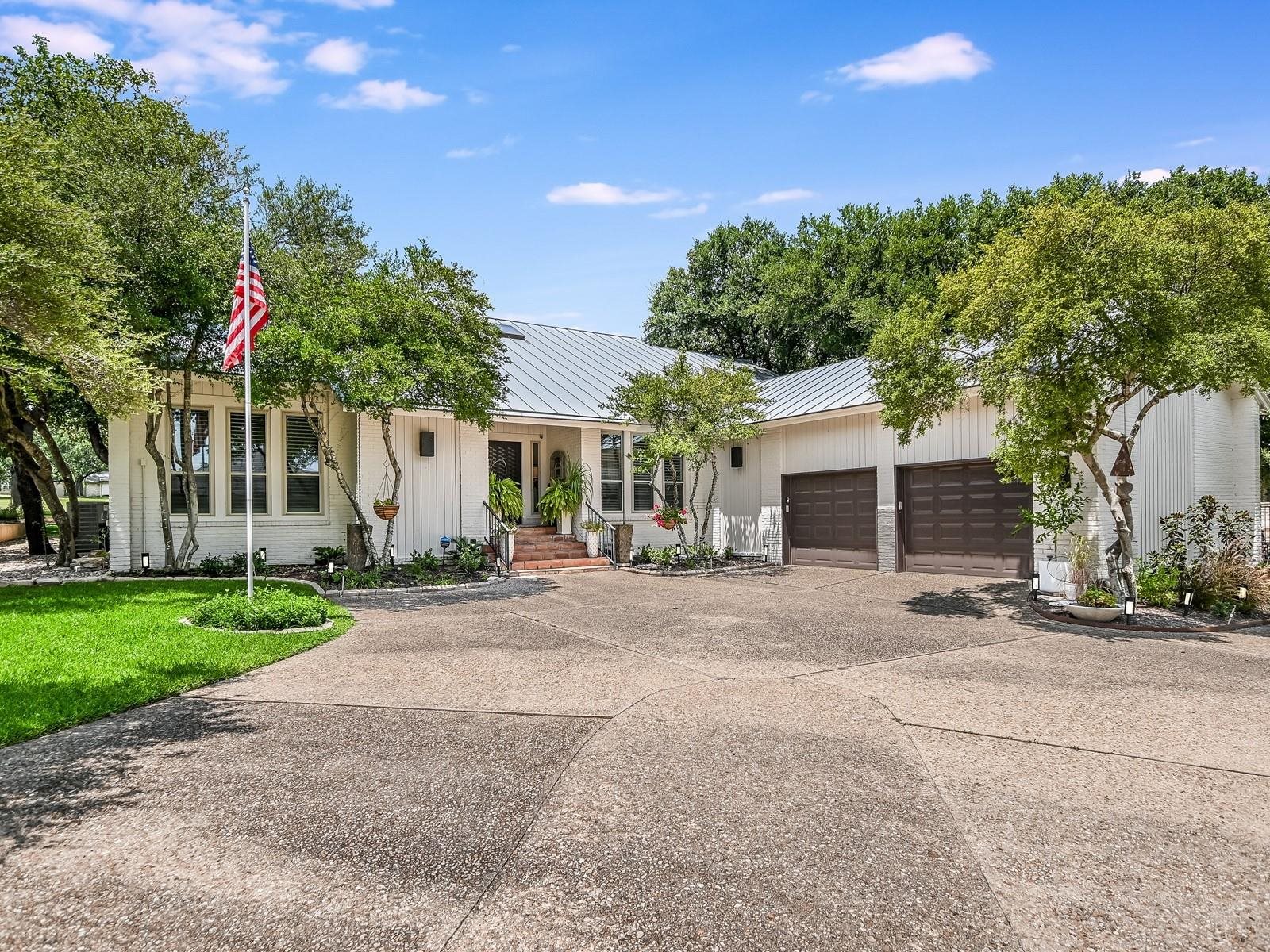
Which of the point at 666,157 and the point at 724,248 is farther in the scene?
the point at 724,248

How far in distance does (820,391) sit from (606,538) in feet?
20.1

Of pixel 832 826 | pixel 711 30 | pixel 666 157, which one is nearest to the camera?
pixel 832 826

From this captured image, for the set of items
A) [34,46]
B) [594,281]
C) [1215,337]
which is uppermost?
[34,46]

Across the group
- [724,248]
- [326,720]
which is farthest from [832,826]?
[724,248]

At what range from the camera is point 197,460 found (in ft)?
46.5

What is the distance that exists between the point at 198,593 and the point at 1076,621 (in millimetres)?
12108

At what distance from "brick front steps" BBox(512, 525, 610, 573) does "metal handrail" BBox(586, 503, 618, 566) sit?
0.43 metres

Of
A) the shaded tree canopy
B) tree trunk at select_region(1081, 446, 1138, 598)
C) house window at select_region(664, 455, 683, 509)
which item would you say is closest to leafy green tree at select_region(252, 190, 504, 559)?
house window at select_region(664, 455, 683, 509)

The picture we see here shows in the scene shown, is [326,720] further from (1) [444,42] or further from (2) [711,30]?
(2) [711,30]

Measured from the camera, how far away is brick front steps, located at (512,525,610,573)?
15.3 meters

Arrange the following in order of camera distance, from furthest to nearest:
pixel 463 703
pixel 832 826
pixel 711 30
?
1. pixel 711 30
2. pixel 463 703
3. pixel 832 826

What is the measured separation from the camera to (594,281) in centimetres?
2073

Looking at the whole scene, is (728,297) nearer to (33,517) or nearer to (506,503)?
(506,503)

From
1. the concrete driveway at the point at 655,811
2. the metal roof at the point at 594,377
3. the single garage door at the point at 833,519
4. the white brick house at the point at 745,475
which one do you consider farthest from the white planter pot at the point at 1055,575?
the metal roof at the point at 594,377
